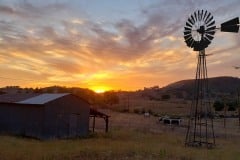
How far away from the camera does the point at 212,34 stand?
31984 mm

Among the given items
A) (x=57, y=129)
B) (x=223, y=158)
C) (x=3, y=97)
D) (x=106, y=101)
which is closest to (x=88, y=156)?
(x=223, y=158)

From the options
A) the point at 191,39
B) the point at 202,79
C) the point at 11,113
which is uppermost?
the point at 191,39

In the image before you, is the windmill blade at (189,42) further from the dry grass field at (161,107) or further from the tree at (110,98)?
the tree at (110,98)

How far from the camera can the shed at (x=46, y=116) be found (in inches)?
1354

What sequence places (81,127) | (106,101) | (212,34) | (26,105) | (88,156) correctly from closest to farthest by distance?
(88,156) < (212,34) < (26,105) < (81,127) < (106,101)

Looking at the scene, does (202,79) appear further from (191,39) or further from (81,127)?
(81,127)

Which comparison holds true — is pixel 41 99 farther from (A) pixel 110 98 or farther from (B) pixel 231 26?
(A) pixel 110 98

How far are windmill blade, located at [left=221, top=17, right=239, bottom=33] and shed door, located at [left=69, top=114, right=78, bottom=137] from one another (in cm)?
1656

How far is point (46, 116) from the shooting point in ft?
113

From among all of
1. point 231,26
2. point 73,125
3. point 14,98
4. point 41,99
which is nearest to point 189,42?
point 231,26

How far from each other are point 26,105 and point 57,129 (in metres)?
3.64

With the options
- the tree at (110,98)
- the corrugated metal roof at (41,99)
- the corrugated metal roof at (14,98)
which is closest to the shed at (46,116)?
the corrugated metal roof at (41,99)

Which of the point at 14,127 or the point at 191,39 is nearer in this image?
the point at 191,39

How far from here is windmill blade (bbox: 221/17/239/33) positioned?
98.6ft
